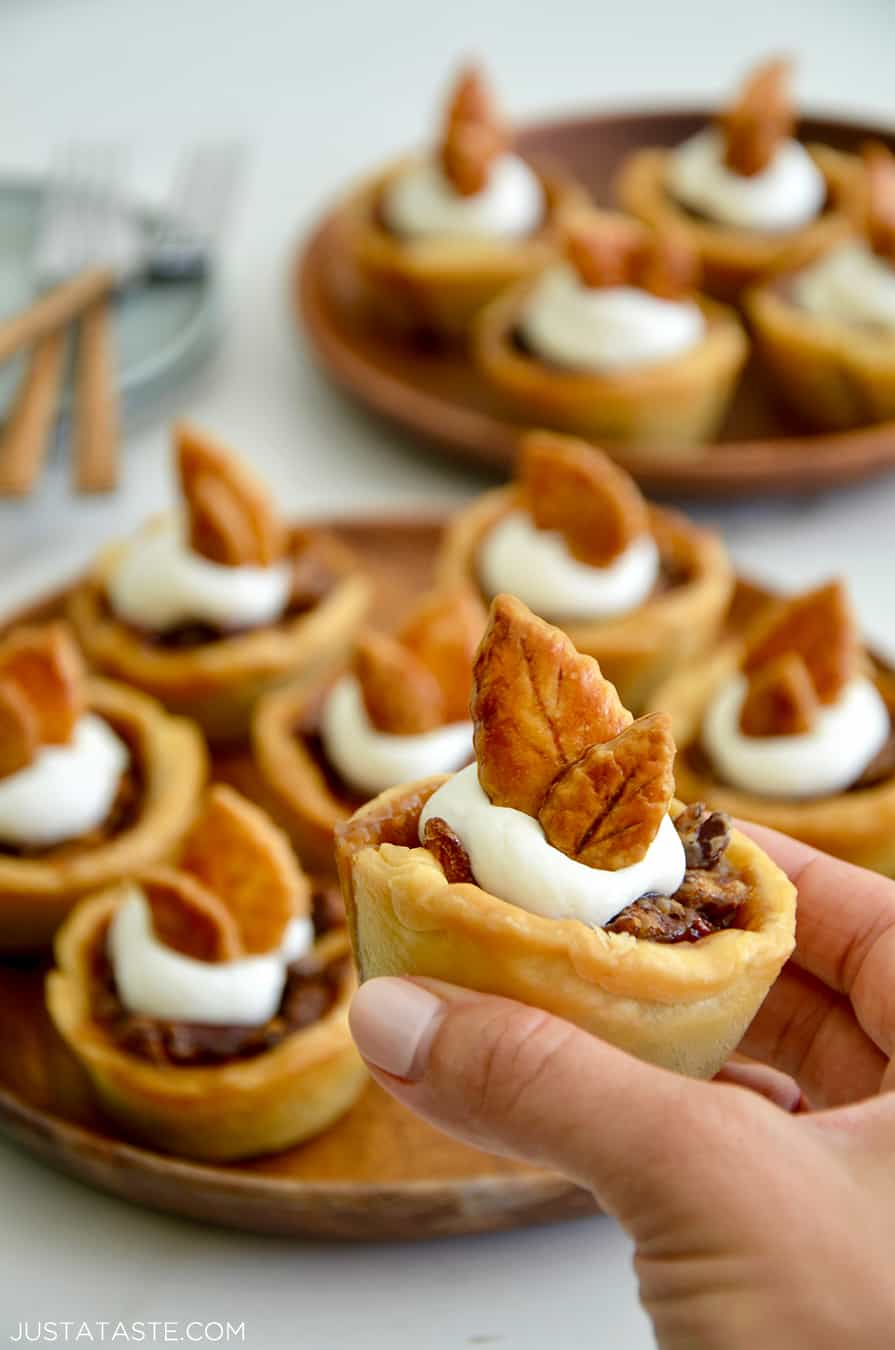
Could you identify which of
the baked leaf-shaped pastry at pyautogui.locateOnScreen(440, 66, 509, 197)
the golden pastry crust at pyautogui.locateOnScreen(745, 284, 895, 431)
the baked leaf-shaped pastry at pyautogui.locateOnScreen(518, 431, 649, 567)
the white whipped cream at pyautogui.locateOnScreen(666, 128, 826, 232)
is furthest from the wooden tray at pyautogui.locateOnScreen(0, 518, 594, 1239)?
the white whipped cream at pyautogui.locateOnScreen(666, 128, 826, 232)

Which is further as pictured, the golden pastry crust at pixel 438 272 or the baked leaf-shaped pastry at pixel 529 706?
the golden pastry crust at pixel 438 272

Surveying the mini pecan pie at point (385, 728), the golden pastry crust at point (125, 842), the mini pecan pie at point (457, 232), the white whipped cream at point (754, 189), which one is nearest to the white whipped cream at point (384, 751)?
the mini pecan pie at point (385, 728)

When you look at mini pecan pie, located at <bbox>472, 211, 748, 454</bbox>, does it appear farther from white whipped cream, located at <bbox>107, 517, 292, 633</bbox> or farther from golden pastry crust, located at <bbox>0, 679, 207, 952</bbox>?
golden pastry crust, located at <bbox>0, 679, 207, 952</bbox>

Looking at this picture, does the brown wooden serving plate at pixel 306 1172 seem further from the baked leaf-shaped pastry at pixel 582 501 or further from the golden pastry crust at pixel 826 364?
the golden pastry crust at pixel 826 364

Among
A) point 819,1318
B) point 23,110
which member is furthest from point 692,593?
point 23,110

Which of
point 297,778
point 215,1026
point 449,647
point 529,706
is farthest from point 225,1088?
point 529,706

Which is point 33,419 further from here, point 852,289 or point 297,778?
point 852,289

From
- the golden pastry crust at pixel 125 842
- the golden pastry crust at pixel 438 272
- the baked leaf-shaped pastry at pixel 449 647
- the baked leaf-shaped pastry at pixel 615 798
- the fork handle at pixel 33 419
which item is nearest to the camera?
the baked leaf-shaped pastry at pixel 615 798
